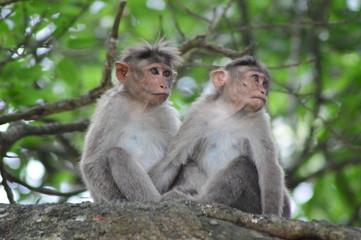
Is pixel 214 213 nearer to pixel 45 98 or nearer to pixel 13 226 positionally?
pixel 13 226

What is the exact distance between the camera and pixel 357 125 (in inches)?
519

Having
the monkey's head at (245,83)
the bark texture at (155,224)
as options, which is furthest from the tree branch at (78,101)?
the bark texture at (155,224)

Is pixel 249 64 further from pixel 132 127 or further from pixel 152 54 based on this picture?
pixel 132 127

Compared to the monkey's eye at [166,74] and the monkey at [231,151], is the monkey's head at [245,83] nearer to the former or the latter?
the monkey at [231,151]

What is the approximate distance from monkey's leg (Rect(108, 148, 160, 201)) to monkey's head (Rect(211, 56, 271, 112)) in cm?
173

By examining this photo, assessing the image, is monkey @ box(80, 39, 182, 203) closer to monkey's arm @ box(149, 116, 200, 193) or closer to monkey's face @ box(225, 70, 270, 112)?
monkey's arm @ box(149, 116, 200, 193)

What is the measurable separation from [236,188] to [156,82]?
212cm

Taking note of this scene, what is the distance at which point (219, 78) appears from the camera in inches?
373

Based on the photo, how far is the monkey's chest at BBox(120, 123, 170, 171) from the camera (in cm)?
905

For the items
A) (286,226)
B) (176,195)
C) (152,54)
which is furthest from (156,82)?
(286,226)

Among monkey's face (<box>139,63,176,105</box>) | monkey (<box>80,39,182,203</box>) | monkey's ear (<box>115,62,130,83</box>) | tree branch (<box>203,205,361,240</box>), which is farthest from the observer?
monkey's ear (<box>115,62,130,83</box>)

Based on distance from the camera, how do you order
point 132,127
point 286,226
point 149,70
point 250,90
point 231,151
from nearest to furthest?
point 286,226 → point 231,151 → point 250,90 → point 132,127 → point 149,70

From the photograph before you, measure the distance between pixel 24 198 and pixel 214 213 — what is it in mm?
6635

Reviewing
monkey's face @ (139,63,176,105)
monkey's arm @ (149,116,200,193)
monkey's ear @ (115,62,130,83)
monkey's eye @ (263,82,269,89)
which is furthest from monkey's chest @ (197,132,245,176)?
monkey's ear @ (115,62,130,83)
